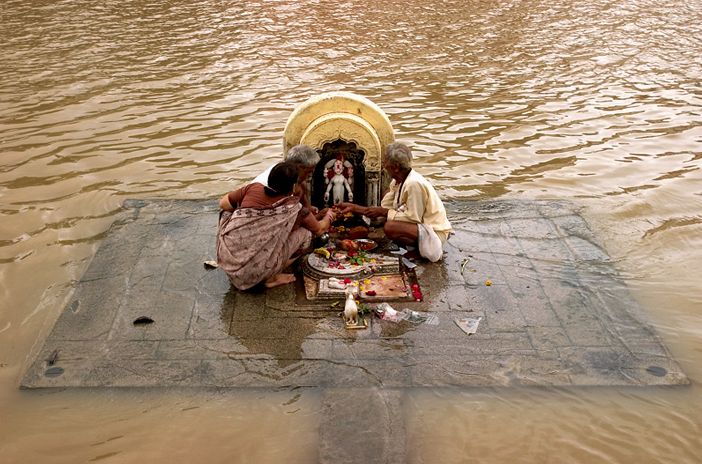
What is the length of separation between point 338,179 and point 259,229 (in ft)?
5.31

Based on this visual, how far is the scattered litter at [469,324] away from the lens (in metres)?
5.21

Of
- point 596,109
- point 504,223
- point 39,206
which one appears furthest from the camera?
point 596,109

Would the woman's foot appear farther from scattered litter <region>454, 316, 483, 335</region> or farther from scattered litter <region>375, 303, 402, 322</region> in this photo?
scattered litter <region>454, 316, 483, 335</region>

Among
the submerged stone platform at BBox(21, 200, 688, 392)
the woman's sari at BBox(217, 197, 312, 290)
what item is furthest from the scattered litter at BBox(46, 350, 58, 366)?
the woman's sari at BBox(217, 197, 312, 290)

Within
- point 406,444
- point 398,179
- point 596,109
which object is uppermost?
point 398,179

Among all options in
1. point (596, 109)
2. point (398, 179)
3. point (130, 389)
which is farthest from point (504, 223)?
point (596, 109)

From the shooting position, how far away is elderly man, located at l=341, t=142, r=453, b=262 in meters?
6.04

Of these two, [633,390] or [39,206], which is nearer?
[633,390]

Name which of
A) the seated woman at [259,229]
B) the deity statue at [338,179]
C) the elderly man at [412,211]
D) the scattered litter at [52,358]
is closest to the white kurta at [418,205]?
the elderly man at [412,211]

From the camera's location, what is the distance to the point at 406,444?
13.9ft

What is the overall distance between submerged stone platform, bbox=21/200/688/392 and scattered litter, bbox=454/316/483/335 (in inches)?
1.7

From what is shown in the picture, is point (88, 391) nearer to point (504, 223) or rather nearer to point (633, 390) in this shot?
point (633, 390)

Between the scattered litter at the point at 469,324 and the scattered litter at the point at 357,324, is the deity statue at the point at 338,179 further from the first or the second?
the scattered litter at the point at 469,324

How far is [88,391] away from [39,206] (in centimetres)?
395
